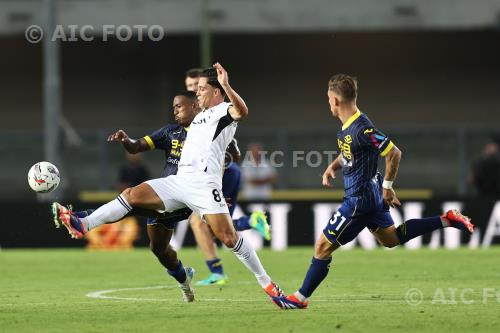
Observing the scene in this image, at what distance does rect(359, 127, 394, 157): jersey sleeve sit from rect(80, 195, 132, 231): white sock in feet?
6.99

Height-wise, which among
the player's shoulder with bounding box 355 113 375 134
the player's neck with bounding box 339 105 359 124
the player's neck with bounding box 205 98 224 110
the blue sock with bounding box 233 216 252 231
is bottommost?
the blue sock with bounding box 233 216 252 231

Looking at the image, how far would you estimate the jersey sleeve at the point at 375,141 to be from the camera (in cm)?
1017

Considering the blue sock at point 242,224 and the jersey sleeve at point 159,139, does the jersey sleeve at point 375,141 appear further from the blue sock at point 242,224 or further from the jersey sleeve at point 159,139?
the blue sock at point 242,224

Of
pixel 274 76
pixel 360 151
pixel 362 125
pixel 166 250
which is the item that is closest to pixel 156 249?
pixel 166 250

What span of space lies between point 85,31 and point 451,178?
9.93 m

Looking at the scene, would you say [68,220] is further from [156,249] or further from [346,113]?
[346,113]

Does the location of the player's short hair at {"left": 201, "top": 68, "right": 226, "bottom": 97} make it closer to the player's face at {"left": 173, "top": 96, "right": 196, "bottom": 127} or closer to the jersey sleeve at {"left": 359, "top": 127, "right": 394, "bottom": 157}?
the player's face at {"left": 173, "top": 96, "right": 196, "bottom": 127}

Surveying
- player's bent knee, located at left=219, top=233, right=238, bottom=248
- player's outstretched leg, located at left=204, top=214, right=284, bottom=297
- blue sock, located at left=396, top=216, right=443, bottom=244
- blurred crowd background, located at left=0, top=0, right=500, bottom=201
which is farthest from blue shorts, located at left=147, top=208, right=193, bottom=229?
blurred crowd background, located at left=0, top=0, right=500, bottom=201

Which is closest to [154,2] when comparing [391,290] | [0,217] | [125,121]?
[125,121]

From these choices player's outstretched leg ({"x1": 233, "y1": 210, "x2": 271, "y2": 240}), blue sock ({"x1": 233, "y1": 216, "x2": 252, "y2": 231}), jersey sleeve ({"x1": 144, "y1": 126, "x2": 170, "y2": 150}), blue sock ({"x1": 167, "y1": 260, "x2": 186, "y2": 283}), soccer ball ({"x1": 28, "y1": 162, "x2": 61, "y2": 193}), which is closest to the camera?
soccer ball ({"x1": 28, "y1": 162, "x2": 61, "y2": 193})

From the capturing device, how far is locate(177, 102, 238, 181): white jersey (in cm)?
1063

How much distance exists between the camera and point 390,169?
10.4 meters

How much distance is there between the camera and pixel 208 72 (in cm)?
1109

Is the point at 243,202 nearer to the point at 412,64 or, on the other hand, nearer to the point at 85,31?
the point at 85,31
